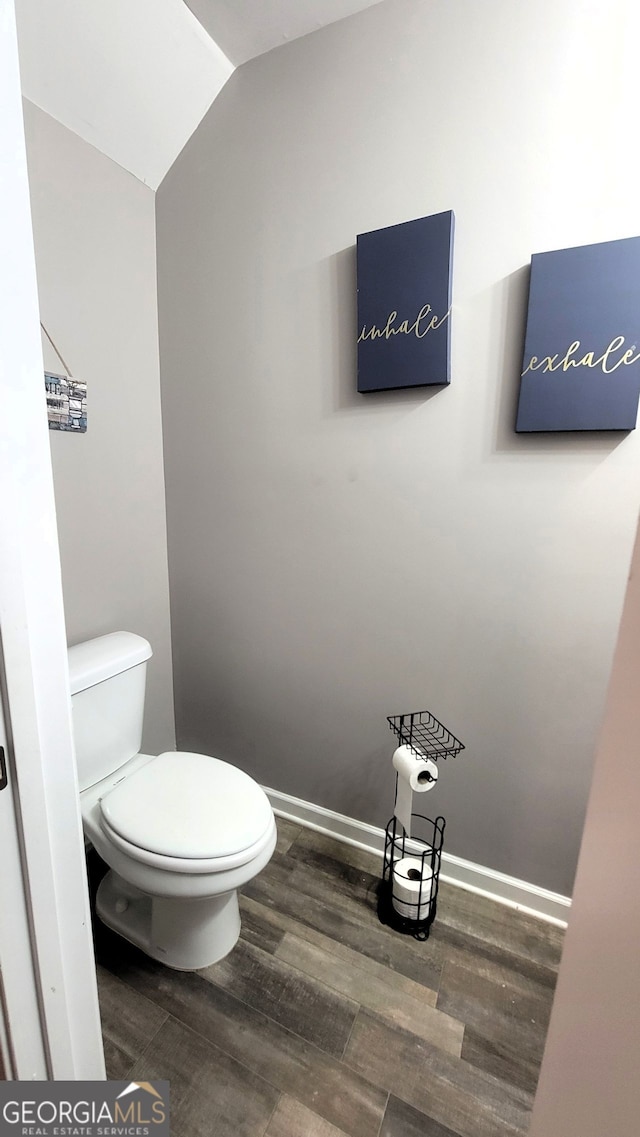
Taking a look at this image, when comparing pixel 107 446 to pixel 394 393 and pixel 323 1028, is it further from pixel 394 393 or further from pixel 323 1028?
pixel 323 1028

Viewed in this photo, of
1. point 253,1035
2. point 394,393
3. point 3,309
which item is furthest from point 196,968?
point 394,393

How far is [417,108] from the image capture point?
1104 millimetres

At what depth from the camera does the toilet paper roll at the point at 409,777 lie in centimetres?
120

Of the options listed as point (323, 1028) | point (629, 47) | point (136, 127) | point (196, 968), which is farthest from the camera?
point (136, 127)

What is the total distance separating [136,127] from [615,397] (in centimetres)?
158

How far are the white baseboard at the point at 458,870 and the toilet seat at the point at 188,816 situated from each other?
527 millimetres

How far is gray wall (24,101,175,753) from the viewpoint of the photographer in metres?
1.23

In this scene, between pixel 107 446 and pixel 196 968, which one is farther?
pixel 107 446

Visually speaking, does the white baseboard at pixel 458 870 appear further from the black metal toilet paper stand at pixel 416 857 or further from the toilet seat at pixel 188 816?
the toilet seat at pixel 188 816

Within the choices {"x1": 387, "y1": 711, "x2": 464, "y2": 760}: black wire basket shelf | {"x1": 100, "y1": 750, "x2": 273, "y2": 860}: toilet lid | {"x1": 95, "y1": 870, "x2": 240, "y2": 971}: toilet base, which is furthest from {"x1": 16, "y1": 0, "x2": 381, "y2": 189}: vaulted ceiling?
{"x1": 95, "y1": 870, "x2": 240, "y2": 971}: toilet base

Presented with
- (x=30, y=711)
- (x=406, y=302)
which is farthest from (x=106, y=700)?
(x=406, y=302)

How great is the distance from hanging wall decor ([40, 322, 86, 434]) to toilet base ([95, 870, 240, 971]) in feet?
4.40

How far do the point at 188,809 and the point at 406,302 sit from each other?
145 centimetres

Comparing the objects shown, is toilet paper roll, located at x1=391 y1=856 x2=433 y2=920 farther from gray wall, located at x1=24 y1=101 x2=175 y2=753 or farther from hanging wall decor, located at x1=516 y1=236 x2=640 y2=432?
hanging wall decor, located at x1=516 y1=236 x2=640 y2=432
